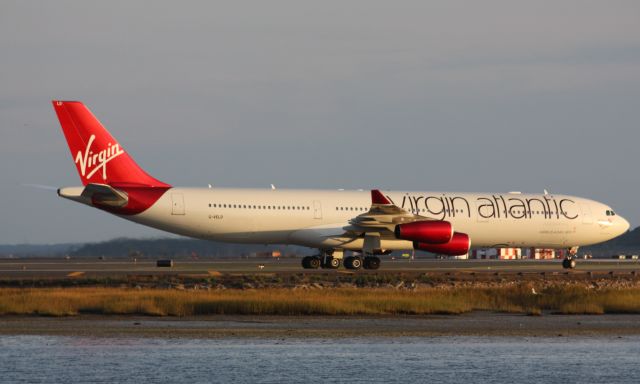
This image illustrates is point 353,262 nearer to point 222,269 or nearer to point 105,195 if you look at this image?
point 222,269

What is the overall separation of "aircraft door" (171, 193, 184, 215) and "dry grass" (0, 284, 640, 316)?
13.1 m

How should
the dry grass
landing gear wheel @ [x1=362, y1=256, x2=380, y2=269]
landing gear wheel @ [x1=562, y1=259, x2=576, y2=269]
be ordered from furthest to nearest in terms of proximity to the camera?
landing gear wheel @ [x1=562, y1=259, x2=576, y2=269] → landing gear wheel @ [x1=362, y1=256, x2=380, y2=269] → the dry grass

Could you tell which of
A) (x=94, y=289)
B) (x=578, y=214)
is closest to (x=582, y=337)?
(x=94, y=289)

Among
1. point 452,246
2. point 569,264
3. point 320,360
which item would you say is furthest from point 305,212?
point 320,360

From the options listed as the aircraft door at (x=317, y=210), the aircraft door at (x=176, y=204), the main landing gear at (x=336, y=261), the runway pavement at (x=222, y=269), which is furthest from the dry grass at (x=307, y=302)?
the aircraft door at (x=317, y=210)

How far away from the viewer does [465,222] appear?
51.7 m

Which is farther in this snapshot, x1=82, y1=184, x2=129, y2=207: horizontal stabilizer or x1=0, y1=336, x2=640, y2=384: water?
x1=82, y1=184, x2=129, y2=207: horizontal stabilizer

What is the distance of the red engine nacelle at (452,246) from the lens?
48.0 meters

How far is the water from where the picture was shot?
17.0 m

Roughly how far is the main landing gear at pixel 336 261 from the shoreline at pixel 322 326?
778 inches

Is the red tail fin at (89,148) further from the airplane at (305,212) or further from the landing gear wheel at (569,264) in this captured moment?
the landing gear wheel at (569,264)

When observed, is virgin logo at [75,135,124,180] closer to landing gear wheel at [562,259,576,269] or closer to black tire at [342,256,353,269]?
black tire at [342,256,353,269]

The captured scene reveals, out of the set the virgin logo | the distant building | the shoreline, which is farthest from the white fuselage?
the distant building

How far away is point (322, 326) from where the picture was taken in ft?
82.9
